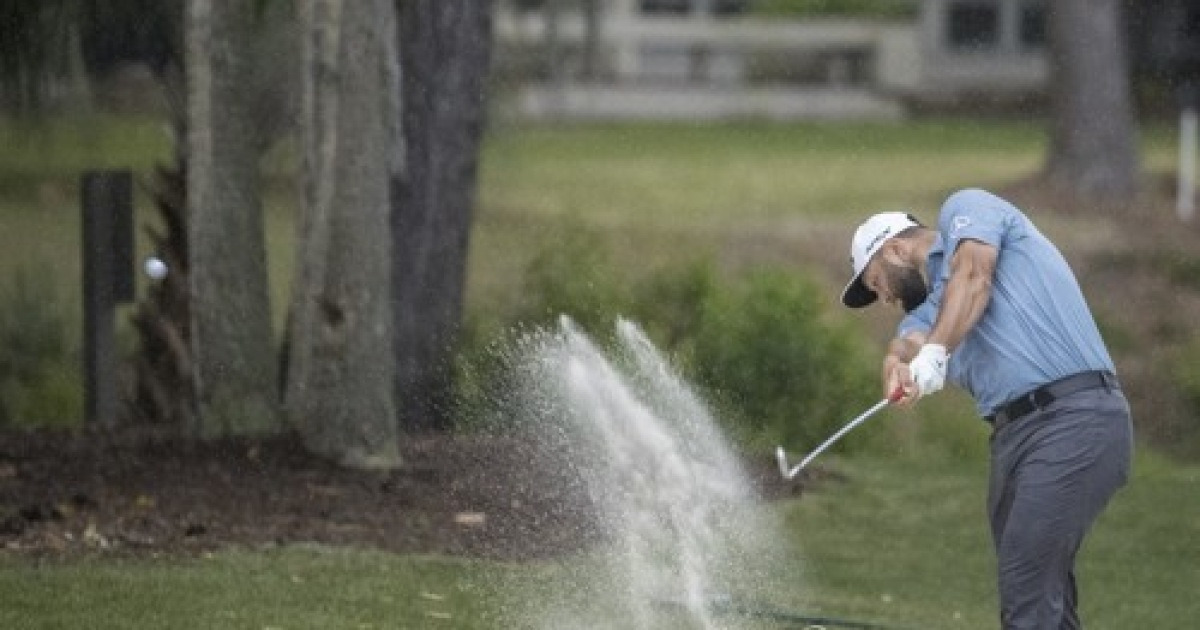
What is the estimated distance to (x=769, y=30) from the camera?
42.2 metres

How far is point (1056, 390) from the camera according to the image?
770 centimetres

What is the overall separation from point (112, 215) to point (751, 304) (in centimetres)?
355

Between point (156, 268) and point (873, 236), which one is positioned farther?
point (156, 268)

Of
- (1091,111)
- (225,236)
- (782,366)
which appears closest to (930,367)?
(225,236)

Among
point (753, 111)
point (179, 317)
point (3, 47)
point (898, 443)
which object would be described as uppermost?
point (3, 47)

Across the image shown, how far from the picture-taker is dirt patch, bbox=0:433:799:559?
10180mm

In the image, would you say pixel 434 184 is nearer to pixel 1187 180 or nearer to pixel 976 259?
pixel 976 259

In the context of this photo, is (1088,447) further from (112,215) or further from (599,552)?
(112,215)

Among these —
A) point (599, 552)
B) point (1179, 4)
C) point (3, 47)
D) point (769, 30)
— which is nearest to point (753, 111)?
point (769, 30)

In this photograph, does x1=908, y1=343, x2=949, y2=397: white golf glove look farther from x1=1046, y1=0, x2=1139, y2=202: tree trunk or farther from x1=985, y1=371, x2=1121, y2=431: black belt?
x1=1046, y1=0, x2=1139, y2=202: tree trunk

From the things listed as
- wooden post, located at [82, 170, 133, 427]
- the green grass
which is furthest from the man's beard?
wooden post, located at [82, 170, 133, 427]

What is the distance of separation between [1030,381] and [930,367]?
0.98 feet

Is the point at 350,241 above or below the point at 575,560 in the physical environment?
above

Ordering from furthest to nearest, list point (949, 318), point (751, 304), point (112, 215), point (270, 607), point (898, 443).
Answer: point (898, 443), point (751, 304), point (112, 215), point (270, 607), point (949, 318)
